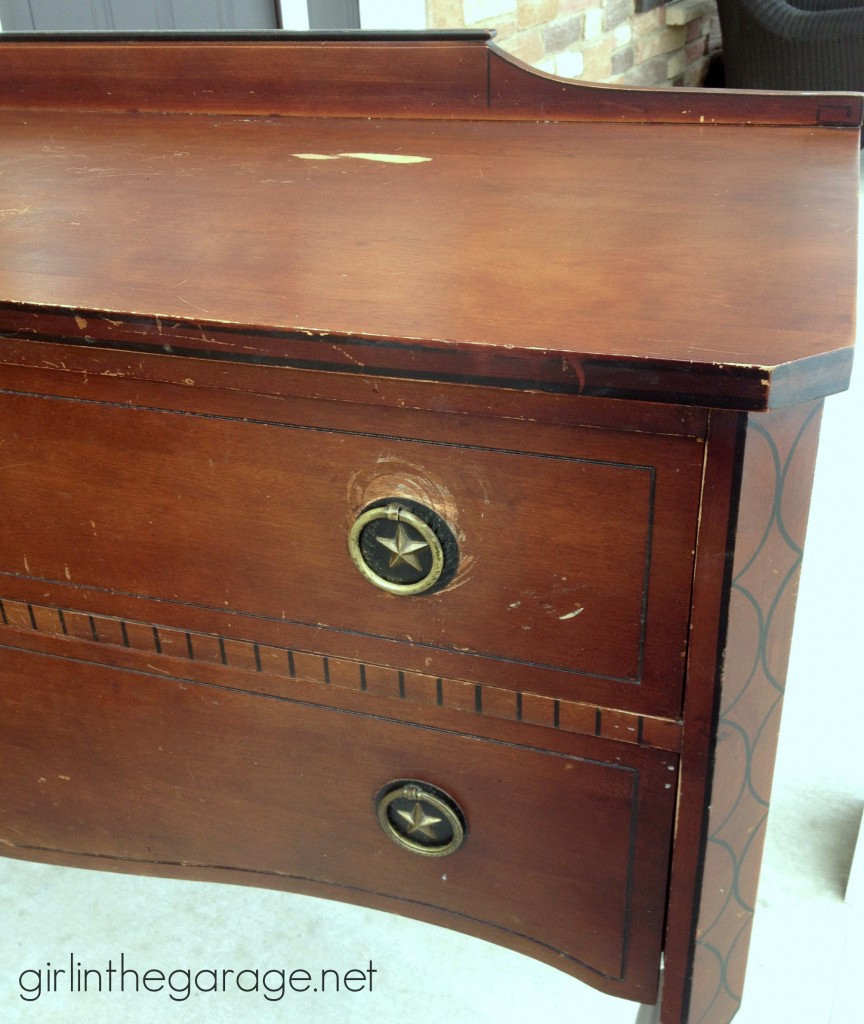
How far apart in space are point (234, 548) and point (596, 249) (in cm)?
31

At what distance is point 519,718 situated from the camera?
718mm

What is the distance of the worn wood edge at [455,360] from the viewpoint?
520 mm

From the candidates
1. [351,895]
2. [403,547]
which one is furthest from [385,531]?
[351,895]

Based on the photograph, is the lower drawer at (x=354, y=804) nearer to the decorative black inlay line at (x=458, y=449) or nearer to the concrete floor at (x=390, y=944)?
the decorative black inlay line at (x=458, y=449)

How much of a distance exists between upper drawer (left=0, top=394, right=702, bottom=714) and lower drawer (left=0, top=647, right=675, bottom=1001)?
0.25 feet

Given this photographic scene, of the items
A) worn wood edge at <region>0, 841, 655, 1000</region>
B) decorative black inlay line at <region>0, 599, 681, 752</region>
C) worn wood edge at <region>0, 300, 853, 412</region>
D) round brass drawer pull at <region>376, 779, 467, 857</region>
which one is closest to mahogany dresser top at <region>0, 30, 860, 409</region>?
worn wood edge at <region>0, 300, 853, 412</region>

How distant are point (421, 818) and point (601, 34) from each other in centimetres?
260

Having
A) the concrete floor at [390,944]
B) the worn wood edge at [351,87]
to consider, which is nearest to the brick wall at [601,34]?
the worn wood edge at [351,87]

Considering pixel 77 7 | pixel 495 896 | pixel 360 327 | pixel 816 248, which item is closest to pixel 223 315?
pixel 360 327

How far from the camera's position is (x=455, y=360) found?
56 cm

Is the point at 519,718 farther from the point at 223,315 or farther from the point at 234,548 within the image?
the point at 223,315

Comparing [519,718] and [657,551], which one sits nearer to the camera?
[657,551]

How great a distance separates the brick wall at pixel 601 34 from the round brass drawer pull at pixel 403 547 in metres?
1.35

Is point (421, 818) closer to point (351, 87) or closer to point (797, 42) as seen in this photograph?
point (351, 87)
